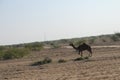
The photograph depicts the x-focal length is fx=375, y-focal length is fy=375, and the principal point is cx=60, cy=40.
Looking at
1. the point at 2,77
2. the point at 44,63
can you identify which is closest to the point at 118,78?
the point at 2,77

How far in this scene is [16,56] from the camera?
43.3 m

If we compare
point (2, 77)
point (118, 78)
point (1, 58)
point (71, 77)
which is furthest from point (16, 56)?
point (118, 78)

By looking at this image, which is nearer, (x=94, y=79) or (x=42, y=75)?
(x=94, y=79)

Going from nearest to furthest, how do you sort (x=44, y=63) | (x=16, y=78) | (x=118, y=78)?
(x=118, y=78), (x=16, y=78), (x=44, y=63)

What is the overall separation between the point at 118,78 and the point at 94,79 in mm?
1219

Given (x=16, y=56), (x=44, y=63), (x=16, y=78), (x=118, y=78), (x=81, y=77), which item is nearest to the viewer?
(x=118, y=78)

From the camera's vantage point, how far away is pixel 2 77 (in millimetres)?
23203

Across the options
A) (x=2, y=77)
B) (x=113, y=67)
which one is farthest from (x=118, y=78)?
(x=2, y=77)

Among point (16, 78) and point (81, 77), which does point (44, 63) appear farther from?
point (81, 77)

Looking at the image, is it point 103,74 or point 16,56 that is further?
point 16,56

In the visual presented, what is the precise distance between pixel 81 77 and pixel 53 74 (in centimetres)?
286

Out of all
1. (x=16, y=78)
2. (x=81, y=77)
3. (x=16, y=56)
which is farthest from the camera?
(x=16, y=56)

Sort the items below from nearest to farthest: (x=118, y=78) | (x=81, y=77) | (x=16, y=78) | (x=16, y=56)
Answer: (x=118, y=78), (x=81, y=77), (x=16, y=78), (x=16, y=56)

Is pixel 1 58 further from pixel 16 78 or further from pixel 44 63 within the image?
pixel 16 78
